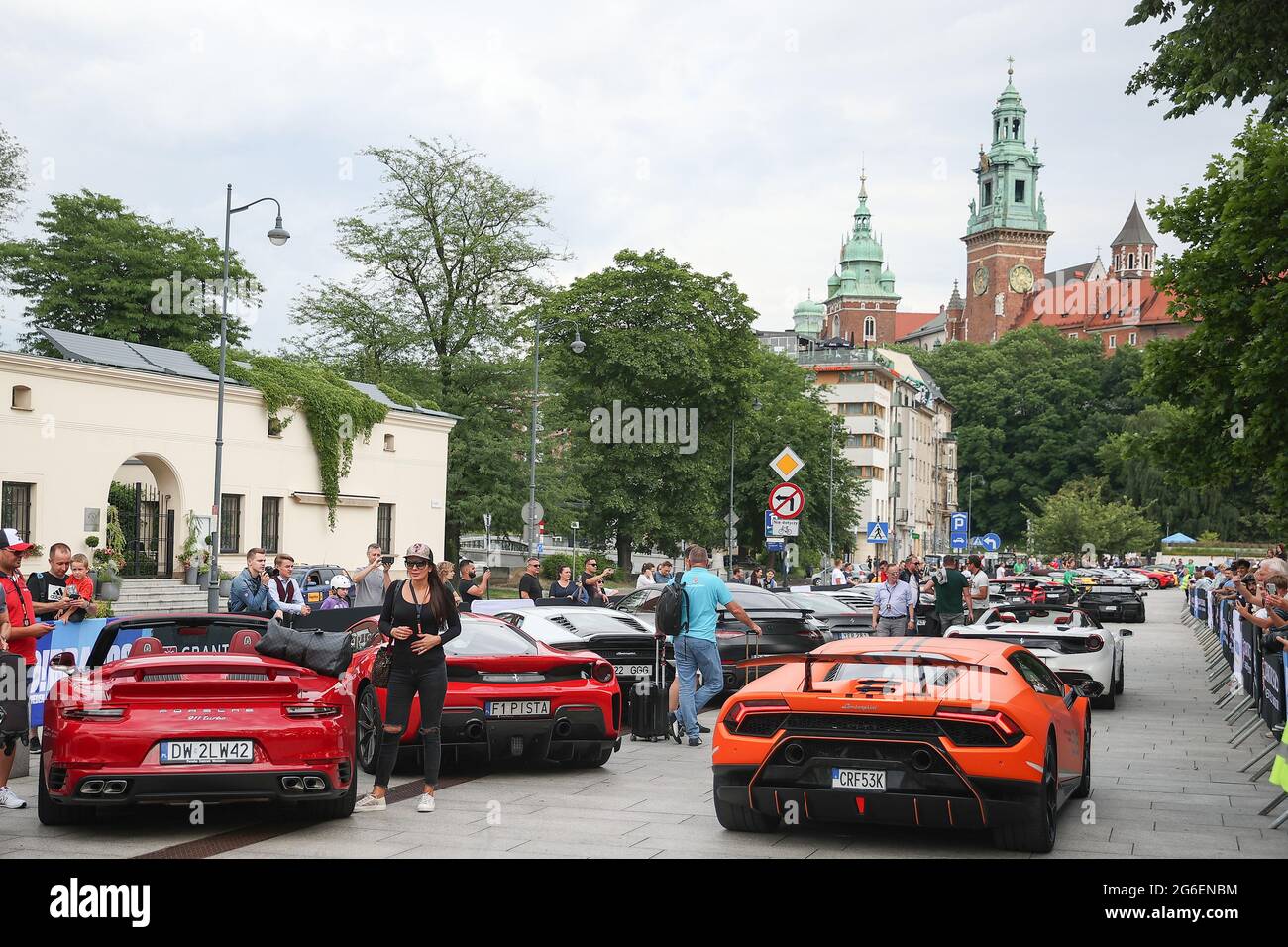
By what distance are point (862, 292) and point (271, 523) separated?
500 feet

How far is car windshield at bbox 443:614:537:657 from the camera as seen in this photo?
1110 cm

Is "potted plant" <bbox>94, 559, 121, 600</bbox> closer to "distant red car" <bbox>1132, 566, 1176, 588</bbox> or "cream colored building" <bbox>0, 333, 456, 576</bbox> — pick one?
"cream colored building" <bbox>0, 333, 456, 576</bbox>

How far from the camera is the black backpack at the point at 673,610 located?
13.0m

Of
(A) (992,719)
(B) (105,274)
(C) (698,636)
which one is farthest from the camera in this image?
(B) (105,274)

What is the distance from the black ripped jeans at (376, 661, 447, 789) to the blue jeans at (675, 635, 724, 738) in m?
4.06

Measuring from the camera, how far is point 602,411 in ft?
182

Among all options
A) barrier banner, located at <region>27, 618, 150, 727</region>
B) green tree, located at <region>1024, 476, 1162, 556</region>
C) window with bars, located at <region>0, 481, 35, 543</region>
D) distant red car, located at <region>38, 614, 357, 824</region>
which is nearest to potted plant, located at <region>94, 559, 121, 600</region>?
window with bars, located at <region>0, 481, 35, 543</region>

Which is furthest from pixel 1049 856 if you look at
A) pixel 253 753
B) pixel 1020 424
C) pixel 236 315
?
pixel 1020 424

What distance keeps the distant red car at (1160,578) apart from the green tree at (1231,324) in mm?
62002

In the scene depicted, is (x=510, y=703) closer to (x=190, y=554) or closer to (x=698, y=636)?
(x=698, y=636)

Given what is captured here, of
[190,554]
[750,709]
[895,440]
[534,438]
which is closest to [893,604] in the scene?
[750,709]

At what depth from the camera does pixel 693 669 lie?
13289 mm
